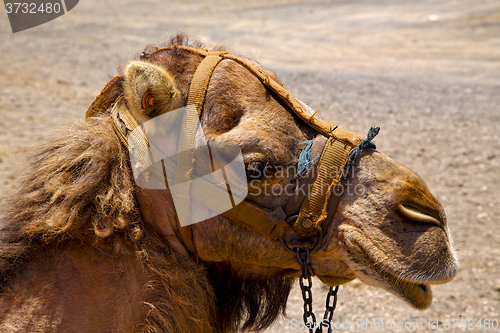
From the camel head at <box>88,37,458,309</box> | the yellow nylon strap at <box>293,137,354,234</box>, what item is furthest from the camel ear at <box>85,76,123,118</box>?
the yellow nylon strap at <box>293,137,354,234</box>

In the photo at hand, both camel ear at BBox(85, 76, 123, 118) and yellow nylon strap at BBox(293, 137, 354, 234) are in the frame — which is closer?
yellow nylon strap at BBox(293, 137, 354, 234)

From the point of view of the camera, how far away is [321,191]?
2.00m

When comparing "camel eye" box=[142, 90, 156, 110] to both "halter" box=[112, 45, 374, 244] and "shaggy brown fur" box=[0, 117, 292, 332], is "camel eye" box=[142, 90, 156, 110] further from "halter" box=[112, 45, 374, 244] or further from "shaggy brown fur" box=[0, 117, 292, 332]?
"shaggy brown fur" box=[0, 117, 292, 332]

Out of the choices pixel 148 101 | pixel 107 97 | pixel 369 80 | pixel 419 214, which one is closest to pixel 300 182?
pixel 419 214

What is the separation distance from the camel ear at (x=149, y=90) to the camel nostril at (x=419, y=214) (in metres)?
1.11

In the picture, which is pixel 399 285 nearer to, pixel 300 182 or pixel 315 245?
pixel 315 245

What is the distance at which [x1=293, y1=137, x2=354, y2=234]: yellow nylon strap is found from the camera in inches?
78.7

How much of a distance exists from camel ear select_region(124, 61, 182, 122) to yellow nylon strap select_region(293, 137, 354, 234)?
2.37ft

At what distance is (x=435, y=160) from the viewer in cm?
634

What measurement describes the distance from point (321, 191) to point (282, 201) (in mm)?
186

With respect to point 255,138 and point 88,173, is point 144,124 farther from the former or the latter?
point 255,138

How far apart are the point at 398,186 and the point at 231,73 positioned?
927 millimetres

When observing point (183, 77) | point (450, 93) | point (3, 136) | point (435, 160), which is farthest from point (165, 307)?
point (450, 93)

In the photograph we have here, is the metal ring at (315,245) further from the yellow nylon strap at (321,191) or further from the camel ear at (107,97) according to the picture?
the camel ear at (107,97)
